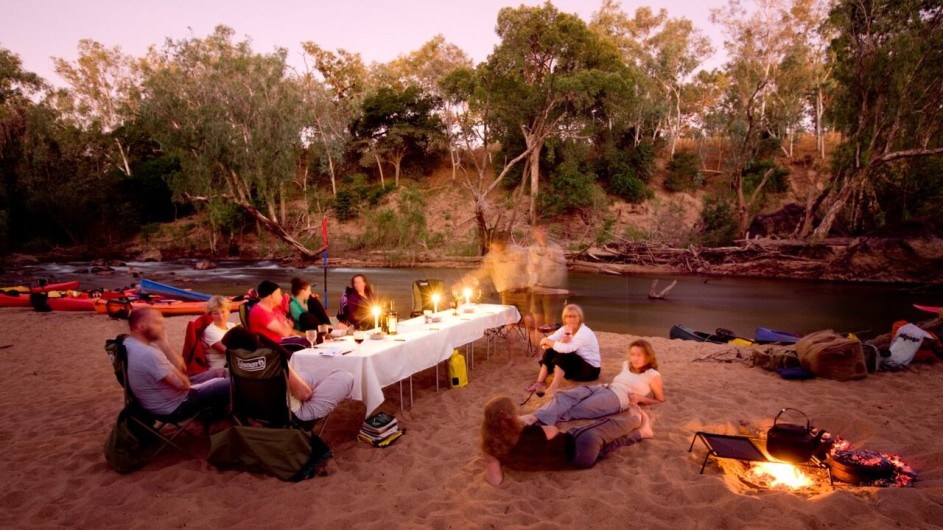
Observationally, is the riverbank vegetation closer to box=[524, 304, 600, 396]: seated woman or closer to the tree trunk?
the tree trunk

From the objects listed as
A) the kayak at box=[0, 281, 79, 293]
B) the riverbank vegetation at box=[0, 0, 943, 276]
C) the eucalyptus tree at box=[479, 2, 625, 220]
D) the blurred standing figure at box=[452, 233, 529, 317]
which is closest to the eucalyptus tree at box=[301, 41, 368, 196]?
the riverbank vegetation at box=[0, 0, 943, 276]

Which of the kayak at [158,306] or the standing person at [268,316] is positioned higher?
the standing person at [268,316]

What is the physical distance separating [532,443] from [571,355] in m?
2.16

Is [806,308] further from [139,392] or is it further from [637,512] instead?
[139,392]

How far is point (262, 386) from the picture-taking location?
3.53 m

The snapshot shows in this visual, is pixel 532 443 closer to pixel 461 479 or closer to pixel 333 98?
pixel 461 479

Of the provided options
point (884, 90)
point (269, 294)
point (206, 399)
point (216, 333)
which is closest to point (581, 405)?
point (206, 399)

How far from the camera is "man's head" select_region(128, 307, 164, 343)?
359cm

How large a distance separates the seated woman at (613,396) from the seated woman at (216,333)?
2975mm

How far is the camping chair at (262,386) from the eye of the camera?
345cm

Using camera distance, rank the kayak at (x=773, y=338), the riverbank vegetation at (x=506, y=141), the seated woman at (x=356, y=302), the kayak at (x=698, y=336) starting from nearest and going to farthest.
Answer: the seated woman at (x=356, y=302) → the kayak at (x=773, y=338) → the kayak at (x=698, y=336) → the riverbank vegetation at (x=506, y=141)

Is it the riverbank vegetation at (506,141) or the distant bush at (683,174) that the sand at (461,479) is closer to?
the riverbank vegetation at (506,141)

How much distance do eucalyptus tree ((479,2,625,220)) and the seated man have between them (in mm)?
23996

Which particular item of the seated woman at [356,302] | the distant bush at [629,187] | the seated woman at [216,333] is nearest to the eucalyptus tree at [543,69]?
the distant bush at [629,187]
